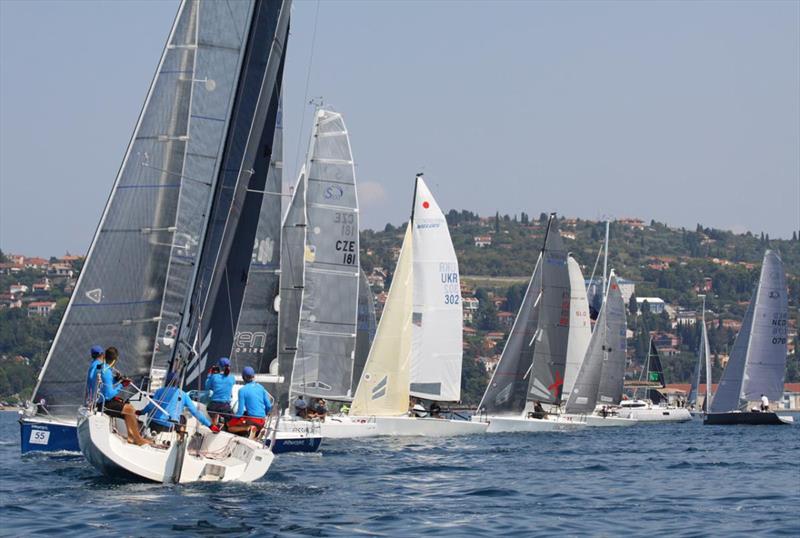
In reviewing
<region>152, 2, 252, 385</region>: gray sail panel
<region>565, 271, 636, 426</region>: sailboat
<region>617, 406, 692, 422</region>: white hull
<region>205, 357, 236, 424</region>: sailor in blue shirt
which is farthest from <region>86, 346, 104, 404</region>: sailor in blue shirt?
<region>617, 406, 692, 422</region>: white hull

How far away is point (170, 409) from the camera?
63.9 feet

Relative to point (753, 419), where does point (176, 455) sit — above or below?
below

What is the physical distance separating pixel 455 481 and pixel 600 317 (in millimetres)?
34292

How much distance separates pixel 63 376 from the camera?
23828 millimetres

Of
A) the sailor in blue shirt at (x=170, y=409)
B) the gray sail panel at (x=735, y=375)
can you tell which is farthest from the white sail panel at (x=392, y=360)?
the gray sail panel at (x=735, y=375)

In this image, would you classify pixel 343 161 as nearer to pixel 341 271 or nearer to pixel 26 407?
pixel 341 271

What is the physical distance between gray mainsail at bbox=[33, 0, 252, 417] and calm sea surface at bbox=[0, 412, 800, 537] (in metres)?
1.98

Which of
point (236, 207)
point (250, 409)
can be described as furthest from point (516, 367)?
point (250, 409)

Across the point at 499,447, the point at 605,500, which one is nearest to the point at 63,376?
the point at 605,500

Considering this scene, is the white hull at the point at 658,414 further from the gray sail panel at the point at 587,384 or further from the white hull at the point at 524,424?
the white hull at the point at 524,424

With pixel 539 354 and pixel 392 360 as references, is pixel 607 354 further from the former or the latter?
pixel 392 360

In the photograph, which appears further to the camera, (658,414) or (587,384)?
(658,414)

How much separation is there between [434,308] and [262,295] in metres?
9.71

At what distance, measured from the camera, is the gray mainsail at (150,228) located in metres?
23.7
